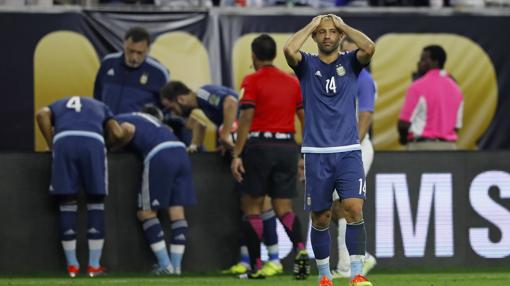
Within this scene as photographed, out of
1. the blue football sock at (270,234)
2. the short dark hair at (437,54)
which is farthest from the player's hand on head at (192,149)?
the short dark hair at (437,54)

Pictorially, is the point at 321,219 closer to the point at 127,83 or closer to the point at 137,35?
the point at 137,35

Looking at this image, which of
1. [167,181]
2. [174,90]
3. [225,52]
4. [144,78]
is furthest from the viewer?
[225,52]

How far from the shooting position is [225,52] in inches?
683

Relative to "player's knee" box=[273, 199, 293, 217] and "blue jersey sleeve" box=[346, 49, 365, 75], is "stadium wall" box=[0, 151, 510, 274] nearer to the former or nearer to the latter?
"player's knee" box=[273, 199, 293, 217]

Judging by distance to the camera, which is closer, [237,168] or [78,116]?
[237,168]

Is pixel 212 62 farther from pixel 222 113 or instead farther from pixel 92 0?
pixel 222 113

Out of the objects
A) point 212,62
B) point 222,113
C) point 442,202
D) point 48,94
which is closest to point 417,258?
point 442,202

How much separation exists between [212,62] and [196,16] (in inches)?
24.0

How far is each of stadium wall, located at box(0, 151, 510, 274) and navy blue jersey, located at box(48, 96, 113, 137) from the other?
1.76 ft

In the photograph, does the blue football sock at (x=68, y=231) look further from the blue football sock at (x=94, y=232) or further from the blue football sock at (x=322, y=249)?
the blue football sock at (x=322, y=249)

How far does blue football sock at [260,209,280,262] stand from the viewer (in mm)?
13875

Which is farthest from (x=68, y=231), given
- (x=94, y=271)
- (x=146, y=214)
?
(x=146, y=214)

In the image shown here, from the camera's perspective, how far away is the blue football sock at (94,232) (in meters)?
14.3

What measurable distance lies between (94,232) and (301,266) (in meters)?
2.36
